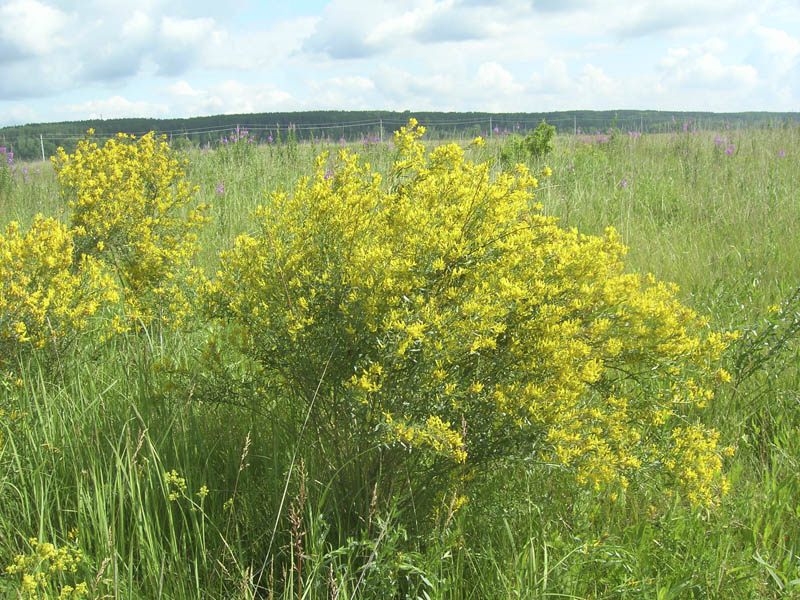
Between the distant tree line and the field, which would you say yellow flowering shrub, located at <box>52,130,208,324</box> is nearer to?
the field

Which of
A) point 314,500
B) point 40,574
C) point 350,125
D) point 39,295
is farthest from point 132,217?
point 350,125

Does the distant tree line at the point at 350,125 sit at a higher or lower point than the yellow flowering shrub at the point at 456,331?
higher

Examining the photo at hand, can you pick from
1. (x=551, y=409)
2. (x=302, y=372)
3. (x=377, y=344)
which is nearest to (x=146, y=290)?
(x=302, y=372)

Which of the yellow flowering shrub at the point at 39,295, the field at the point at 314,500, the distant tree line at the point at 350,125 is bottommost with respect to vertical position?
the field at the point at 314,500

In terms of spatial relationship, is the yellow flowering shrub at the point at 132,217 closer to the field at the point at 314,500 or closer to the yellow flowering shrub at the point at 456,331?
the field at the point at 314,500

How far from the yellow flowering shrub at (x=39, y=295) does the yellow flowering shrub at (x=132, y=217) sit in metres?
0.55

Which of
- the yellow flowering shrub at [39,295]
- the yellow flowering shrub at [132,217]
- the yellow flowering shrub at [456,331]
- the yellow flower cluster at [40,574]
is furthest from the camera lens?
the yellow flowering shrub at [132,217]

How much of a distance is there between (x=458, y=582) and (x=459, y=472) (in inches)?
12.6

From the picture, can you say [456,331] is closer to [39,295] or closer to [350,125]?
[39,295]

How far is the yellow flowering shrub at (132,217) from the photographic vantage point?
3617 mm

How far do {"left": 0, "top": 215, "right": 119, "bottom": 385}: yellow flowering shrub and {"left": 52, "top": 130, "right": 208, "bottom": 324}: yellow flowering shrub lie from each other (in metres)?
0.55

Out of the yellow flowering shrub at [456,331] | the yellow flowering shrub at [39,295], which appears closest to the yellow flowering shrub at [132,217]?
the yellow flowering shrub at [39,295]

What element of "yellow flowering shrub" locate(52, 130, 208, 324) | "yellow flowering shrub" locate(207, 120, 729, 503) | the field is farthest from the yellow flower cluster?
"yellow flowering shrub" locate(52, 130, 208, 324)

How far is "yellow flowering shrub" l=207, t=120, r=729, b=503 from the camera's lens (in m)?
1.77
